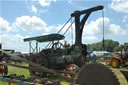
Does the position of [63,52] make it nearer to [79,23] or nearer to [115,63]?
[79,23]

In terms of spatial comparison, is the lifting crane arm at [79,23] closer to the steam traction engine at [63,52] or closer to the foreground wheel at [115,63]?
the steam traction engine at [63,52]

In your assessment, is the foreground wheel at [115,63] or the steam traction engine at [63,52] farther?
the foreground wheel at [115,63]

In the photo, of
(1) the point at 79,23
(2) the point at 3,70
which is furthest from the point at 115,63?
(2) the point at 3,70

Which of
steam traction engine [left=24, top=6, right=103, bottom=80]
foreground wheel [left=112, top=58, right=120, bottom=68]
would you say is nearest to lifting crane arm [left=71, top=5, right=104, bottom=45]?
steam traction engine [left=24, top=6, right=103, bottom=80]

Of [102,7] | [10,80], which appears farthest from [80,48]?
[10,80]

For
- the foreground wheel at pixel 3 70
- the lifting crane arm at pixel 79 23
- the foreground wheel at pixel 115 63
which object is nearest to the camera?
the foreground wheel at pixel 3 70

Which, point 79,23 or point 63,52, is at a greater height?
point 79,23

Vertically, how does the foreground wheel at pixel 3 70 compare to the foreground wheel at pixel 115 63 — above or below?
above

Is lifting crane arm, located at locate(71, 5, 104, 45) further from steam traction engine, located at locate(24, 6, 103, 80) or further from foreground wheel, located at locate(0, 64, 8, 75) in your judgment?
foreground wheel, located at locate(0, 64, 8, 75)

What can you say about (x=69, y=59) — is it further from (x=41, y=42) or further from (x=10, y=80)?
(x=10, y=80)

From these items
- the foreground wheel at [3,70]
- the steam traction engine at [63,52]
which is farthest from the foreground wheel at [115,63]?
the foreground wheel at [3,70]

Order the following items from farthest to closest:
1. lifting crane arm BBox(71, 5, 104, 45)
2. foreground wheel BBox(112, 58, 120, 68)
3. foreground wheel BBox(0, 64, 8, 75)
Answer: foreground wheel BBox(112, 58, 120, 68)
lifting crane arm BBox(71, 5, 104, 45)
foreground wheel BBox(0, 64, 8, 75)

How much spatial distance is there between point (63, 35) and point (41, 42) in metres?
1.88

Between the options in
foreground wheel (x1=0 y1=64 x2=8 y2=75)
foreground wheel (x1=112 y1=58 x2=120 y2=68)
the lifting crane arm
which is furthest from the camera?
foreground wheel (x1=112 y1=58 x2=120 y2=68)
